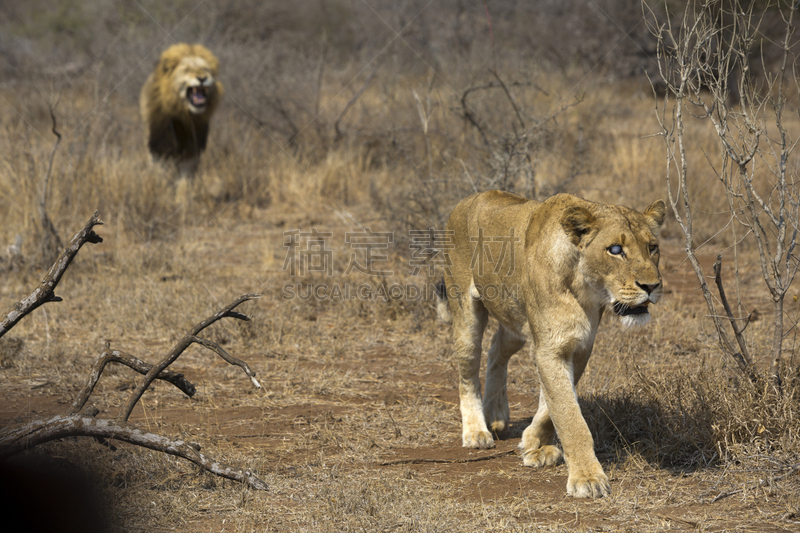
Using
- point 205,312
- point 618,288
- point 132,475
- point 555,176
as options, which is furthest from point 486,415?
point 555,176

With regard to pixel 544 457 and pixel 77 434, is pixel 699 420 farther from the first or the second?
pixel 77 434

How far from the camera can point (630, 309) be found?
3.23 m

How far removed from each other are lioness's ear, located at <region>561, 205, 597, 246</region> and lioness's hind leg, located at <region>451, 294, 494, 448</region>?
0.93m

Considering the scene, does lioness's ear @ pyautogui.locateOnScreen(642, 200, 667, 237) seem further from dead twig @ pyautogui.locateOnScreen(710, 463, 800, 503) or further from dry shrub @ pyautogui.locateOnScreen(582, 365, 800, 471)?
dead twig @ pyautogui.locateOnScreen(710, 463, 800, 503)

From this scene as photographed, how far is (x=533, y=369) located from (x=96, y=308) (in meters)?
3.54

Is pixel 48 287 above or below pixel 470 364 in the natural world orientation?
above

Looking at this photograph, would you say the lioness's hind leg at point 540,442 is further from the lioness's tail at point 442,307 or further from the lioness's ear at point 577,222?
the lioness's tail at point 442,307

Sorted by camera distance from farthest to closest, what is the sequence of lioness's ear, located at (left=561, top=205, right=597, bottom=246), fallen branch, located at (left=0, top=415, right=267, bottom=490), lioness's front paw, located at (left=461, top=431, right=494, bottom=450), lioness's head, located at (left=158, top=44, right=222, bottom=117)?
lioness's head, located at (left=158, top=44, right=222, bottom=117) < lioness's front paw, located at (left=461, top=431, right=494, bottom=450) < lioness's ear, located at (left=561, top=205, right=597, bottom=246) < fallen branch, located at (left=0, top=415, right=267, bottom=490)

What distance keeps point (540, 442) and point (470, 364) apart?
553 millimetres

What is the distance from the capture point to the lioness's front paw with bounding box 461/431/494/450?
4035 millimetres

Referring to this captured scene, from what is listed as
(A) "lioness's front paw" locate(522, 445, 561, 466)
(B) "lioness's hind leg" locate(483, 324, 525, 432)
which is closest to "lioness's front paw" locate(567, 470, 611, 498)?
(A) "lioness's front paw" locate(522, 445, 561, 466)

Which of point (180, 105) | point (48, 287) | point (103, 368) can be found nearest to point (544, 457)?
point (103, 368)

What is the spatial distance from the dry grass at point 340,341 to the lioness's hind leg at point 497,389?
0.42 ft

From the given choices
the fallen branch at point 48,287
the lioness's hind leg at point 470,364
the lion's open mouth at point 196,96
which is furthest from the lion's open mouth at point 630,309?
the lion's open mouth at point 196,96
